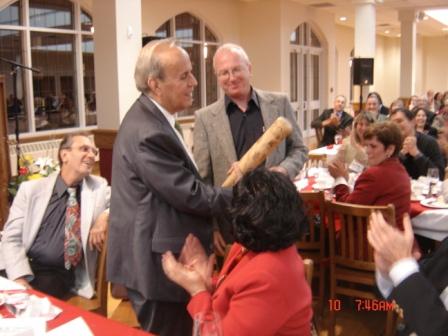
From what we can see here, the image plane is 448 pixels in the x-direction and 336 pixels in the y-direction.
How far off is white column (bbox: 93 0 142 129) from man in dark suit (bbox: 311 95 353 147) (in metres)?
2.86

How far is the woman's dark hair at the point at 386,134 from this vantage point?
10.2 feet

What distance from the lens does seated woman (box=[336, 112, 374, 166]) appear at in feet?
14.8

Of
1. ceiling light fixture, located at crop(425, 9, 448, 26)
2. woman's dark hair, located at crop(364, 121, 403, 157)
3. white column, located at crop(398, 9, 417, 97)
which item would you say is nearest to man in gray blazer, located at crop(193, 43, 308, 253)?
woman's dark hair, located at crop(364, 121, 403, 157)

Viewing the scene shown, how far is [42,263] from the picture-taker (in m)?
2.55

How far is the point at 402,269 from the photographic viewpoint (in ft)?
4.32

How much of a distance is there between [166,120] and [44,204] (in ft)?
3.59

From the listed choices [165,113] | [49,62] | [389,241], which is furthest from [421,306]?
[49,62]

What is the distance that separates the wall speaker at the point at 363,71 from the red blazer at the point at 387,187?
7814mm

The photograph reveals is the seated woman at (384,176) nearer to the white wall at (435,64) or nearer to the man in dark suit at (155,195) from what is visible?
the man in dark suit at (155,195)

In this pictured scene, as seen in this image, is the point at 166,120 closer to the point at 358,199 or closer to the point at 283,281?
the point at 283,281

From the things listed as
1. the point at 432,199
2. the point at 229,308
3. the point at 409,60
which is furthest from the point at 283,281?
the point at 409,60

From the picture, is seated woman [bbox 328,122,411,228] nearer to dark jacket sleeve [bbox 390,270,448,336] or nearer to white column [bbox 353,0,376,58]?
dark jacket sleeve [bbox 390,270,448,336]

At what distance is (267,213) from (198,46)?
31.9 feet

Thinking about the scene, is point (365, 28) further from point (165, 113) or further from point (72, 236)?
point (165, 113)
